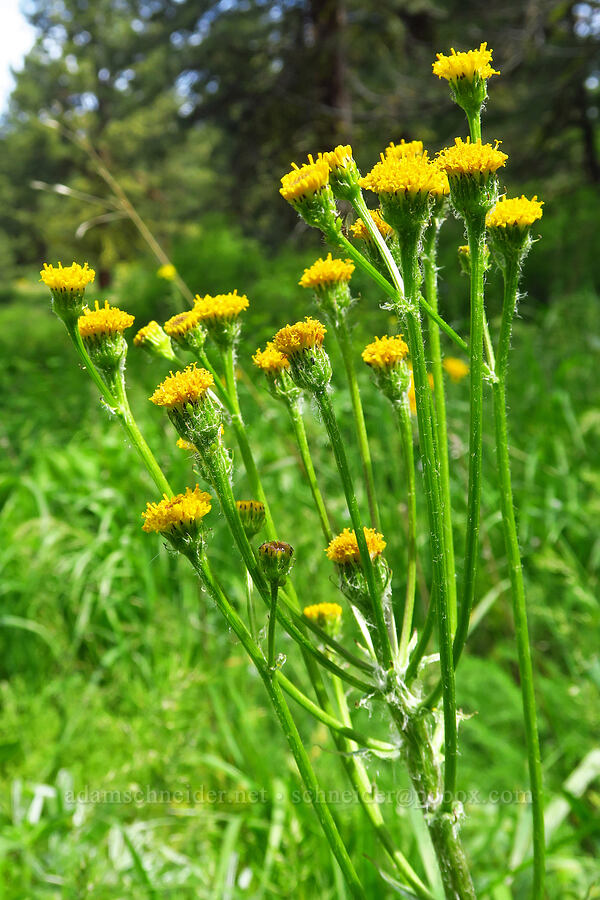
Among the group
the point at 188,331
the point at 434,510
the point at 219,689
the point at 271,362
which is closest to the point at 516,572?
the point at 434,510

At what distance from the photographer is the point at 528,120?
9.45 meters

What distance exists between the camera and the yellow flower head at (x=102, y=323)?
764 mm

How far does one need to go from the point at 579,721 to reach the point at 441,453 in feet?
5.37

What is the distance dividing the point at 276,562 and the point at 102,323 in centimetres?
32

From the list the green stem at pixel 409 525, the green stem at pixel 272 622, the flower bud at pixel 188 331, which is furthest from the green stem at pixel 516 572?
the flower bud at pixel 188 331

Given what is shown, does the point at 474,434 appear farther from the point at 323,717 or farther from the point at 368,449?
the point at 323,717

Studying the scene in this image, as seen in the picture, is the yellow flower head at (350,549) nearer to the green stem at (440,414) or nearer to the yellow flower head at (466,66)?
the green stem at (440,414)

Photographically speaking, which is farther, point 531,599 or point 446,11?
point 446,11

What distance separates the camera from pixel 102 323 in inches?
30.3

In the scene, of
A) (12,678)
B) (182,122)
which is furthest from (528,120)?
(12,678)

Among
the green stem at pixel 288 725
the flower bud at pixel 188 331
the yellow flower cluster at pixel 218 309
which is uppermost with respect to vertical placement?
the yellow flower cluster at pixel 218 309

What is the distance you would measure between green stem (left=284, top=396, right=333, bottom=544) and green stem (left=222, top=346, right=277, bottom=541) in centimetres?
5

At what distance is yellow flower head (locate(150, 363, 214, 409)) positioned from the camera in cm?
71

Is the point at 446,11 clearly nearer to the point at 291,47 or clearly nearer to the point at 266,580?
the point at 291,47
